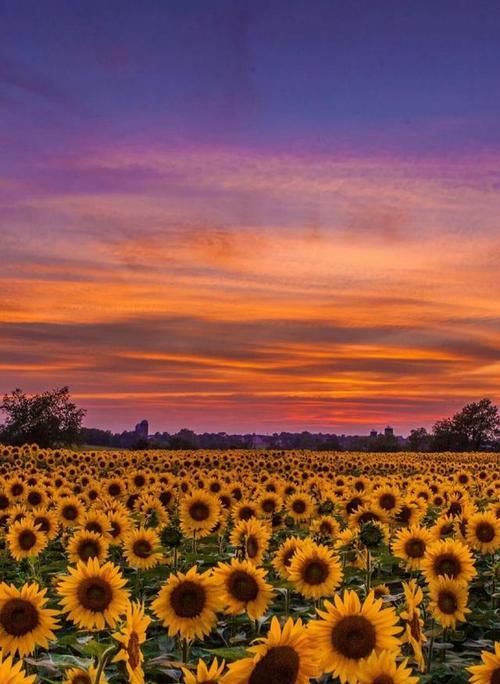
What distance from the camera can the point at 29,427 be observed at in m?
104

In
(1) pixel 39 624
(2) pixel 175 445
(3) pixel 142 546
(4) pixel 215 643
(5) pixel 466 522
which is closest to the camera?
(1) pixel 39 624

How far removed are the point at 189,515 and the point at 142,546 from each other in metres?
2.41

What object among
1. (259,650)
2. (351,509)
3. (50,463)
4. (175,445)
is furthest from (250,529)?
(175,445)

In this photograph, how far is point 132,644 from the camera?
5.50m

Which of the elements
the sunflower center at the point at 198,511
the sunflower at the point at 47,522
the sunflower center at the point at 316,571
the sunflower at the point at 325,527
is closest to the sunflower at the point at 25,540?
the sunflower at the point at 47,522

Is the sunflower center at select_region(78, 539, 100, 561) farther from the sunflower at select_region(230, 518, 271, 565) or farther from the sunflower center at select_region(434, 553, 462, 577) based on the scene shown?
the sunflower center at select_region(434, 553, 462, 577)

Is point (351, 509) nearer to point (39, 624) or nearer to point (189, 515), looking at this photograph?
point (189, 515)

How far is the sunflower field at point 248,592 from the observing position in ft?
17.6

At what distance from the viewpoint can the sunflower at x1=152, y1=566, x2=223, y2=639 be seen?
7402 millimetres

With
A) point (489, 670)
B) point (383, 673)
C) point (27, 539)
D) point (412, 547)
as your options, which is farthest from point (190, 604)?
point (27, 539)

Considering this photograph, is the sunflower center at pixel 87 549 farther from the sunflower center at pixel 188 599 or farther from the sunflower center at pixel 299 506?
the sunflower center at pixel 299 506

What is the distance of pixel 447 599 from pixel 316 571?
1.44 meters

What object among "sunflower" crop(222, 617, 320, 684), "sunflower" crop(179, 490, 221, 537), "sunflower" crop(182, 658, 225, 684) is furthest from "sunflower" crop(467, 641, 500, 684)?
"sunflower" crop(179, 490, 221, 537)

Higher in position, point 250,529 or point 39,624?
point 250,529
